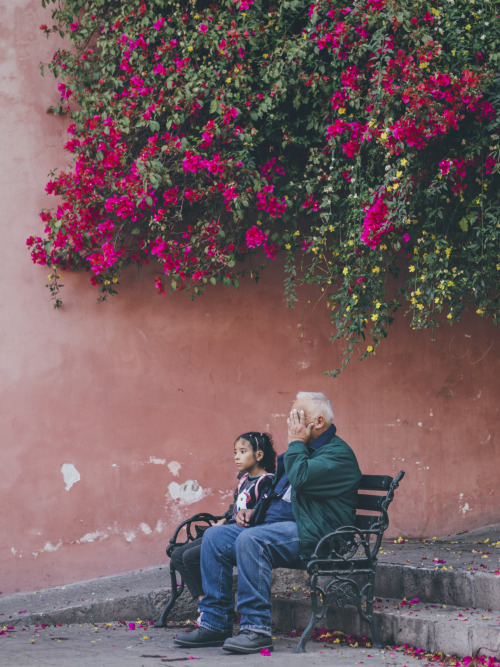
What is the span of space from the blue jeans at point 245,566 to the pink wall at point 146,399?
5.23 ft

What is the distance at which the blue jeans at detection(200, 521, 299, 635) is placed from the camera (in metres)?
Result: 4.21

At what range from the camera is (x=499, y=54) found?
4.86 meters

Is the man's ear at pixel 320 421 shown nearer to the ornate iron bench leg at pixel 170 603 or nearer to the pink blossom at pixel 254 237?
the ornate iron bench leg at pixel 170 603

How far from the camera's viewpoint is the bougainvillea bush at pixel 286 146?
16.4 ft

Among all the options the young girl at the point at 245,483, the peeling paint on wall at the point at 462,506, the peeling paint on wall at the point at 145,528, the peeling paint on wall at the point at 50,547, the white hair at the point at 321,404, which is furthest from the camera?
the peeling paint on wall at the point at 462,506

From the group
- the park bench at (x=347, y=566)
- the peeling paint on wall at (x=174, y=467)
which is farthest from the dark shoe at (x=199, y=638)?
the peeling paint on wall at (x=174, y=467)

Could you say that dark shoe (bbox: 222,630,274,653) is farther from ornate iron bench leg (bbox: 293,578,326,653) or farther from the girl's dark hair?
the girl's dark hair

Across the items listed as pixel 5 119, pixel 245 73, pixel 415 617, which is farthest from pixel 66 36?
pixel 415 617

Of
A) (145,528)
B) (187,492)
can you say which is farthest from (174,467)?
(145,528)

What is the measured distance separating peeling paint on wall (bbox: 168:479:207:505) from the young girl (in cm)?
110

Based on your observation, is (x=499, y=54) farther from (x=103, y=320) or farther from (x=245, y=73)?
(x=103, y=320)

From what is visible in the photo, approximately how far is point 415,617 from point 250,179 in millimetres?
2981

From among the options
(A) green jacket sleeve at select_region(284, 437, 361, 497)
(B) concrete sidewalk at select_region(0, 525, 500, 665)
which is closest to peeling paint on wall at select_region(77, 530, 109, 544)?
(B) concrete sidewalk at select_region(0, 525, 500, 665)

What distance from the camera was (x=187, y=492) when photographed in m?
6.06
